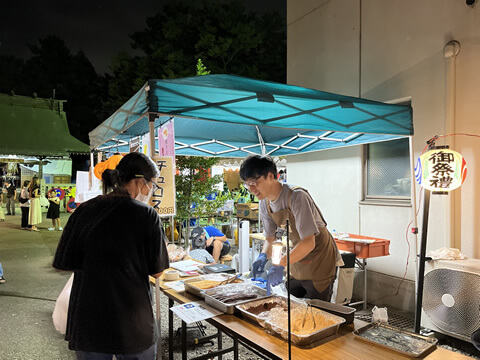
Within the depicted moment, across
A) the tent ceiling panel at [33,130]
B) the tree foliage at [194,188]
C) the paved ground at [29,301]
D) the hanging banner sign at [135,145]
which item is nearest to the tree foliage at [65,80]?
the tent ceiling panel at [33,130]

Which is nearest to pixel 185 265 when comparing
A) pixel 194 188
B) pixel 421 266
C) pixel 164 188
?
pixel 164 188

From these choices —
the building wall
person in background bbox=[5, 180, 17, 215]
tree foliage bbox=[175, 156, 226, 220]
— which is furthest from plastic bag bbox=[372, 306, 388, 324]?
person in background bbox=[5, 180, 17, 215]

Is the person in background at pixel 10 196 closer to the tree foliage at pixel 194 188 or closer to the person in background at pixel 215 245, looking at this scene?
the tree foliage at pixel 194 188

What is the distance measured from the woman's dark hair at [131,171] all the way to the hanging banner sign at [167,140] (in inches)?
40.8

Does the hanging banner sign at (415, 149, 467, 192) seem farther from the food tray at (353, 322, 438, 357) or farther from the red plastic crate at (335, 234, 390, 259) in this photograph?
the food tray at (353, 322, 438, 357)

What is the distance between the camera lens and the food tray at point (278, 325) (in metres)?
1.83

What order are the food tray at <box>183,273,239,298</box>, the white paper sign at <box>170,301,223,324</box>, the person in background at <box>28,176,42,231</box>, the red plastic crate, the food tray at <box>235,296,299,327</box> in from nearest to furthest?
1. the food tray at <box>235,296,299,327</box>
2. the white paper sign at <box>170,301,223,324</box>
3. the food tray at <box>183,273,239,298</box>
4. the red plastic crate
5. the person in background at <box>28,176,42,231</box>

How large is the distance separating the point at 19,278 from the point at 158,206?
6080 mm

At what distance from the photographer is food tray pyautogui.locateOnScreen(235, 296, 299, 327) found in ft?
6.91

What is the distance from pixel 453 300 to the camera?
12.4ft

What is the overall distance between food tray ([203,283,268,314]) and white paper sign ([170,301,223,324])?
5cm

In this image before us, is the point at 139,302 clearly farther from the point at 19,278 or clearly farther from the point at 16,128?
the point at 16,128

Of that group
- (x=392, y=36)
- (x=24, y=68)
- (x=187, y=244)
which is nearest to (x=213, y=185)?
(x=187, y=244)

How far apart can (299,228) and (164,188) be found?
1.24 m
